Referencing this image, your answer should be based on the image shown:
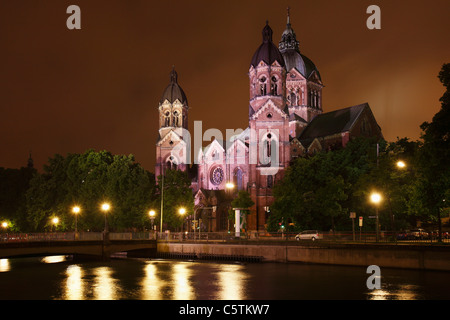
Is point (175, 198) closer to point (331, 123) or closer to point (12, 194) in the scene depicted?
point (12, 194)

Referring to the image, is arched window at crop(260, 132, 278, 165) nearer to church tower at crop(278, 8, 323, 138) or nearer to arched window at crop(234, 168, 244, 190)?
arched window at crop(234, 168, 244, 190)

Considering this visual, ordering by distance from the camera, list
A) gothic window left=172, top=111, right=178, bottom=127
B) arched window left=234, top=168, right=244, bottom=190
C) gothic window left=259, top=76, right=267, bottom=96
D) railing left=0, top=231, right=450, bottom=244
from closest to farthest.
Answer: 1. railing left=0, top=231, right=450, bottom=244
2. arched window left=234, top=168, right=244, bottom=190
3. gothic window left=259, top=76, right=267, bottom=96
4. gothic window left=172, top=111, right=178, bottom=127

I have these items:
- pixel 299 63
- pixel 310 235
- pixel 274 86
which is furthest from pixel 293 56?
pixel 310 235

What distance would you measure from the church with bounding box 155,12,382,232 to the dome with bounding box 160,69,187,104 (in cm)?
763

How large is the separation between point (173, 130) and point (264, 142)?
27065mm

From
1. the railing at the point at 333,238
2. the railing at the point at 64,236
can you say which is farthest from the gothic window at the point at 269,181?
the railing at the point at 64,236

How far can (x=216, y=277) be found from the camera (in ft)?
113

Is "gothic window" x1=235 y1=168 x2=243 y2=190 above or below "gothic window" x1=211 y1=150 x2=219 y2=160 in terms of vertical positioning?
below

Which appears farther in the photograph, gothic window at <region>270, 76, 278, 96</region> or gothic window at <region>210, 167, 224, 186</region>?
gothic window at <region>210, 167, 224, 186</region>

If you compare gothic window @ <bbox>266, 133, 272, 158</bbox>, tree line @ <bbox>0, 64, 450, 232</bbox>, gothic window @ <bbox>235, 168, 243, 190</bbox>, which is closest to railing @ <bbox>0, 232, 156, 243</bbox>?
tree line @ <bbox>0, 64, 450, 232</bbox>

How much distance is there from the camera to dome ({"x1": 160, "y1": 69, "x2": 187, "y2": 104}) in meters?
103

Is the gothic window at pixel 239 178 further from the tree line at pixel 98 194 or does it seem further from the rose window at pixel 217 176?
the tree line at pixel 98 194

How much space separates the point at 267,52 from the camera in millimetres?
85062
